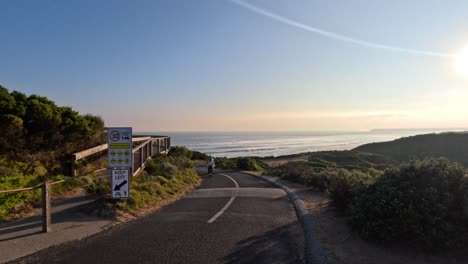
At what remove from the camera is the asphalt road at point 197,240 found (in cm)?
512

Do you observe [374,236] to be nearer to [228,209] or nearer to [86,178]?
[228,209]

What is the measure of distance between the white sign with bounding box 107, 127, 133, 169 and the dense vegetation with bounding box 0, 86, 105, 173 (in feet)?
12.9

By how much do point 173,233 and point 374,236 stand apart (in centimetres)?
391

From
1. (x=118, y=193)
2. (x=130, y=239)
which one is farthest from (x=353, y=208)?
(x=118, y=193)

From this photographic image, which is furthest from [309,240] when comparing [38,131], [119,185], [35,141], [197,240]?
[38,131]

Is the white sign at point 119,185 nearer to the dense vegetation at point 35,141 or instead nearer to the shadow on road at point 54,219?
the shadow on road at point 54,219

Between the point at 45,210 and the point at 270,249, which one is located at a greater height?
the point at 45,210

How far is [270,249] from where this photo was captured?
220 inches

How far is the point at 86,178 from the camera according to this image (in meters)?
10.8

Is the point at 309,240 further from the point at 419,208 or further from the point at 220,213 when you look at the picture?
the point at 220,213

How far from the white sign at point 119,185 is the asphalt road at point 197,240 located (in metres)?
0.89

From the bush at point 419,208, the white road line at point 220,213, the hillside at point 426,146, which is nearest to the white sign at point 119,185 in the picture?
the white road line at point 220,213

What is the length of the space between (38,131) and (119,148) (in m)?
4.94

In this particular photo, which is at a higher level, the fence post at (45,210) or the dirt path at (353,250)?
the fence post at (45,210)
